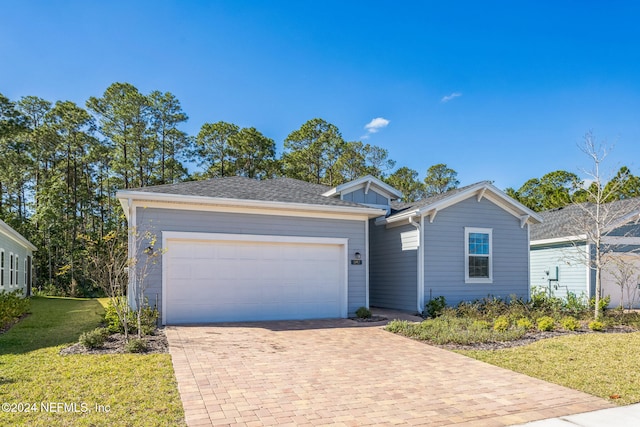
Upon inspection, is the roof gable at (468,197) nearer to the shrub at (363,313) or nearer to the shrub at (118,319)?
the shrub at (363,313)

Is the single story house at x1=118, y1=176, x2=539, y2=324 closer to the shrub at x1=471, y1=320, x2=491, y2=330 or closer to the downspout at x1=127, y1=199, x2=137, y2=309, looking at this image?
the downspout at x1=127, y1=199, x2=137, y2=309

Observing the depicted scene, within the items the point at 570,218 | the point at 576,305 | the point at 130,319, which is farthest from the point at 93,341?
the point at 570,218

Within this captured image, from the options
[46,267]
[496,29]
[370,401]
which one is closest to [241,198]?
[370,401]

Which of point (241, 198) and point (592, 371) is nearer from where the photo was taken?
point (592, 371)

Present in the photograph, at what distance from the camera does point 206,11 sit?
11.8m

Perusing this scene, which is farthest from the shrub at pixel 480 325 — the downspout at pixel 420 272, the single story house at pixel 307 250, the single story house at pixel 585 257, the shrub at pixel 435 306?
the single story house at pixel 585 257

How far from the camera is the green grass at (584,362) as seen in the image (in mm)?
5824

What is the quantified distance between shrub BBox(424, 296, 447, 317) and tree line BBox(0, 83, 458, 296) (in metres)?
20.4

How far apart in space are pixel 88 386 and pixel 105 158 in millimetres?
30079

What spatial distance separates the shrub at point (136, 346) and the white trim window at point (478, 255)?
9934 mm

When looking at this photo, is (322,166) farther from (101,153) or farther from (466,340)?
(466,340)

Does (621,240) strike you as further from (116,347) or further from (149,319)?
(116,347)

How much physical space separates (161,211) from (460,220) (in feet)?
29.6

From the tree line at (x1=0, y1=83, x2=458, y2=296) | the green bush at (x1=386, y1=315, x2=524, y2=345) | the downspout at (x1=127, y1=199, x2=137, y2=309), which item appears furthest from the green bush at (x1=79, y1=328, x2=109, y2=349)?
the tree line at (x1=0, y1=83, x2=458, y2=296)
